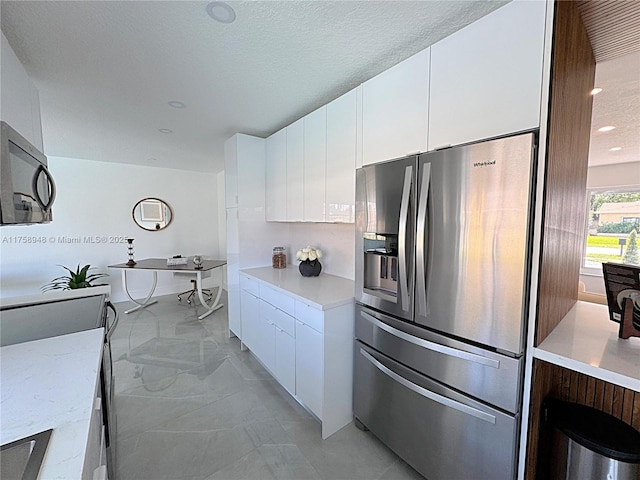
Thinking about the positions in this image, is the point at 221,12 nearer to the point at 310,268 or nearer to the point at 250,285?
the point at 310,268

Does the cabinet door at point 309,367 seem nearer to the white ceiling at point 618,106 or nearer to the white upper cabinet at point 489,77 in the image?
the white upper cabinet at point 489,77

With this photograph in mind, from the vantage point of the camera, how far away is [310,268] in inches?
104

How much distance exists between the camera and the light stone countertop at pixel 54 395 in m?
0.68

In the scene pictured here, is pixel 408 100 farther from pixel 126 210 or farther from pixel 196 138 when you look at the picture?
pixel 126 210

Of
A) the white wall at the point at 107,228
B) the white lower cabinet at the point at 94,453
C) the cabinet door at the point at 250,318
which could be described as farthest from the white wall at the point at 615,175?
the white wall at the point at 107,228

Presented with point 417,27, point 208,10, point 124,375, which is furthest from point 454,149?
point 124,375

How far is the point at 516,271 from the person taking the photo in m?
1.15

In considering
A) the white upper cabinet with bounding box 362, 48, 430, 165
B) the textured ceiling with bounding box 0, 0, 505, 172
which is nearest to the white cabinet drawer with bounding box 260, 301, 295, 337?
the white upper cabinet with bounding box 362, 48, 430, 165

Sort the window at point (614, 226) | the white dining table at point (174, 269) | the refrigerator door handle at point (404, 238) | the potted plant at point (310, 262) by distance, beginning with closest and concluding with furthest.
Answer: the refrigerator door handle at point (404, 238) < the potted plant at point (310, 262) < the white dining table at point (174, 269) < the window at point (614, 226)

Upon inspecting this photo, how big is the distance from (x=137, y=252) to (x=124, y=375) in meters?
3.16

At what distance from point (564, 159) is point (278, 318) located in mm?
2097

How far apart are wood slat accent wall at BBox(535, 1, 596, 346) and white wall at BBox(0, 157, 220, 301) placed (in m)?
5.81

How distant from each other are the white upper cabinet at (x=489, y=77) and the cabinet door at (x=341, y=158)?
64cm

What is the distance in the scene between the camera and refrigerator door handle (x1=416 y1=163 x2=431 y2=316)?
1406 mm
